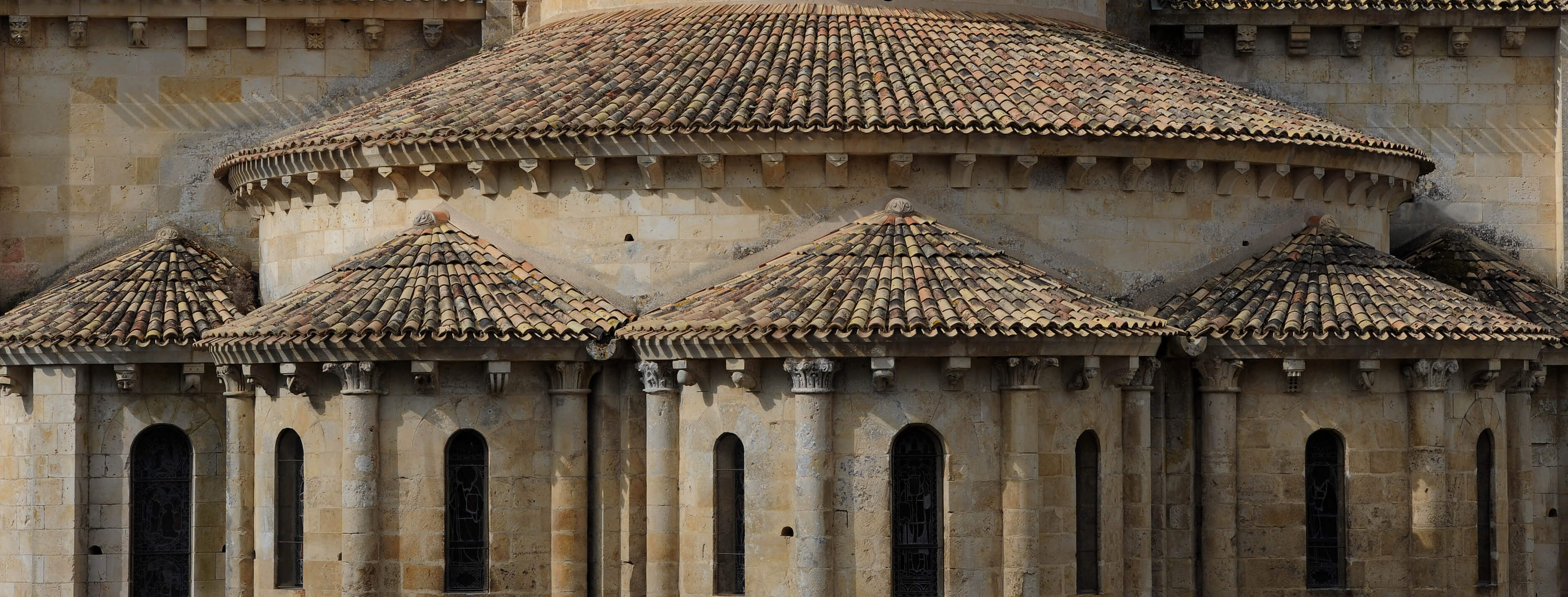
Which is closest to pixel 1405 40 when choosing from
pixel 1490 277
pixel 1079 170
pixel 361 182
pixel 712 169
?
pixel 1490 277

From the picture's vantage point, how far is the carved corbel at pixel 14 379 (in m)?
28.1

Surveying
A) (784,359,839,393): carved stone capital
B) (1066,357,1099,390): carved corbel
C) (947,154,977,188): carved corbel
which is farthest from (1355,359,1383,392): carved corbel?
(784,359,839,393): carved stone capital

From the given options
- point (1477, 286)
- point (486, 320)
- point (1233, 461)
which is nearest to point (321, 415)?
point (486, 320)

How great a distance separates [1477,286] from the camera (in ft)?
99.1

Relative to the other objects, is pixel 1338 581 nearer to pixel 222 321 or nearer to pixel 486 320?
pixel 486 320

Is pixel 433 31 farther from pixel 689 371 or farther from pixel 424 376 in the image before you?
pixel 689 371

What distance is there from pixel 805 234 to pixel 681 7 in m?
5.27

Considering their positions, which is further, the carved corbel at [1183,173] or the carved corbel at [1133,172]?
the carved corbel at [1183,173]

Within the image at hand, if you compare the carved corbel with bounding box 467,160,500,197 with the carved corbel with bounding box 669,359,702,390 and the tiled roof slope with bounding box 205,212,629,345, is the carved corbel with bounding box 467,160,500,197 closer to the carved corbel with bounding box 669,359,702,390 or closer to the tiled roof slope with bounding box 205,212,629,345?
the tiled roof slope with bounding box 205,212,629,345

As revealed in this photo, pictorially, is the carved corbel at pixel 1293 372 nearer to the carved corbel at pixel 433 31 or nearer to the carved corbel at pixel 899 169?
the carved corbel at pixel 899 169

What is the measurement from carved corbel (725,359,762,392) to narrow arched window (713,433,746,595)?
2.74 ft

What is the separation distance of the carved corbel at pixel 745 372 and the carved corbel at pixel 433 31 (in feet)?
30.7

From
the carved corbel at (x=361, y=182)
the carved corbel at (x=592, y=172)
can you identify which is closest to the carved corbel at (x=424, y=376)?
the carved corbel at (x=592, y=172)

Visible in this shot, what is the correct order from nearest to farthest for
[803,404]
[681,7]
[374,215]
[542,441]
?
[803,404] < [542,441] < [374,215] < [681,7]
